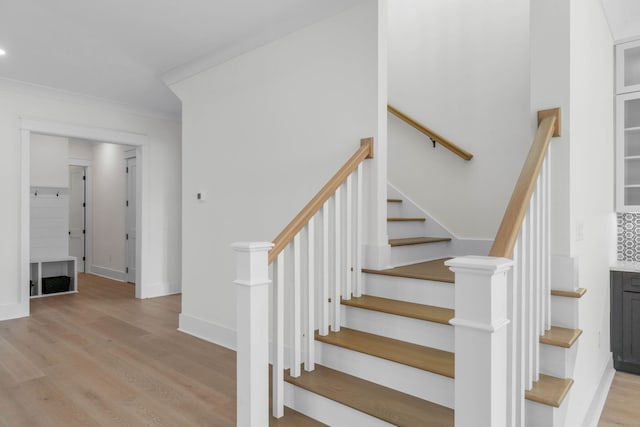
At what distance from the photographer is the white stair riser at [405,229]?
3.33 metres

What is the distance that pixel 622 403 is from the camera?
8.57 feet

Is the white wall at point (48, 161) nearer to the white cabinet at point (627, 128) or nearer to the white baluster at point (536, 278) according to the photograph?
the white baluster at point (536, 278)

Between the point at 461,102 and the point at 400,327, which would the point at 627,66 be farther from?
the point at 400,327

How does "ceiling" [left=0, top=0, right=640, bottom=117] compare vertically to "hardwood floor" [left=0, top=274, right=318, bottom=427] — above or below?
above

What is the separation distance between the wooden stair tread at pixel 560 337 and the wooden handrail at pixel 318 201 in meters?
1.32

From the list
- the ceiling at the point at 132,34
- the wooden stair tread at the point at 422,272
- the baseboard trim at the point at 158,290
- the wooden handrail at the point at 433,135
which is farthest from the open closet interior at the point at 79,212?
the wooden stair tread at the point at 422,272

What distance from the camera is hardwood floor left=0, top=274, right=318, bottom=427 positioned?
94.5 inches

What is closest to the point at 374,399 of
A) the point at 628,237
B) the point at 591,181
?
the point at 591,181

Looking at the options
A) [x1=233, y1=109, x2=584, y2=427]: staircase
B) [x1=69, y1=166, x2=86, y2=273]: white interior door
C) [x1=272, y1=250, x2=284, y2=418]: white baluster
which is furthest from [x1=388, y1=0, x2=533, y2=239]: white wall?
[x1=69, y1=166, x2=86, y2=273]: white interior door

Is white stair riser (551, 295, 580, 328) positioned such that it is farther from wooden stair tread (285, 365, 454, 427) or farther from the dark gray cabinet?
the dark gray cabinet

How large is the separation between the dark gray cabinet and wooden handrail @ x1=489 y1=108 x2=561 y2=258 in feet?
5.96

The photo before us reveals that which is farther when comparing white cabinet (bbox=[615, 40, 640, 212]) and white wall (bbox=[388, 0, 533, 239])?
white wall (bbox=[388, 0, 533, 239])

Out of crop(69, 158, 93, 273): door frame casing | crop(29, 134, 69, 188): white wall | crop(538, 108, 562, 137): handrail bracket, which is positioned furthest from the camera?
crop(69, 158, 93, 273): door frame casing

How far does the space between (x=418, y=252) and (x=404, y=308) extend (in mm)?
906
